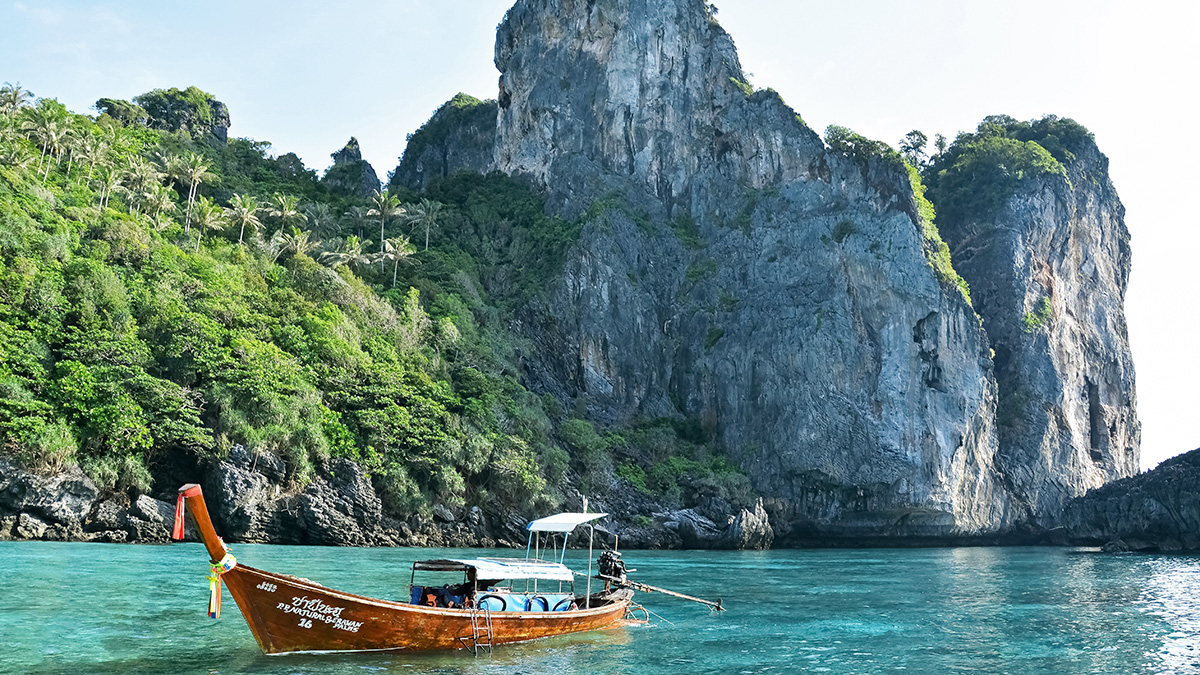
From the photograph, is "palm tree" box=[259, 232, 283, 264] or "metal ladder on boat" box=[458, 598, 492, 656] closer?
"metal ladder on boat" box=[458, 598, 492, 656]

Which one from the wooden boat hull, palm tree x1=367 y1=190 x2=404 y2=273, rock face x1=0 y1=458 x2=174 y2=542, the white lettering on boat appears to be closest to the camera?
the wooden boat hull

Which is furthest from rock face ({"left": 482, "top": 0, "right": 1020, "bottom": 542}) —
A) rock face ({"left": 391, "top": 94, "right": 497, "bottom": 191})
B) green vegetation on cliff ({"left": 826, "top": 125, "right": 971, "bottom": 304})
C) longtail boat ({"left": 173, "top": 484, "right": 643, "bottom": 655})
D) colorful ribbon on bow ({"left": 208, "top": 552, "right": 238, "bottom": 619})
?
colorful ribbon on bow ({"left": 208, "top": 552, "right": 238, "bottom": 619})

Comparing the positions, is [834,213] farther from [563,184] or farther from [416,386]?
[416,386]

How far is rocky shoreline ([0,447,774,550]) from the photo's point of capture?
35.9 metres

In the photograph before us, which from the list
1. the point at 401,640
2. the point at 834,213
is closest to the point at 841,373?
the point at 834,213

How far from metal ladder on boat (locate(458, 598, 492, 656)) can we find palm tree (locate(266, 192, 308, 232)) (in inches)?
2079

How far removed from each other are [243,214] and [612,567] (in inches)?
1844

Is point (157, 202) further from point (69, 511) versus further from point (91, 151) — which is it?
point (69, 511)

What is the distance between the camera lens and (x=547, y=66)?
293ft

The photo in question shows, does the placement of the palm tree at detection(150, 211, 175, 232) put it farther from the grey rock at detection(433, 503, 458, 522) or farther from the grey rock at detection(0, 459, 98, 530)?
the grey rock at detection(433, 503, 458, 522)

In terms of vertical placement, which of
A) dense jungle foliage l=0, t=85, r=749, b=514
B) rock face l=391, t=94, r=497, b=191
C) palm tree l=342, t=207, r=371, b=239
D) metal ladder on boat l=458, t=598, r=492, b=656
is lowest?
metal ladder on boat l=458, t=598, r=492, b=656

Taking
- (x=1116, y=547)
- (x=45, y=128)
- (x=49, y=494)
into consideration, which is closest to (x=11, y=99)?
(x=45, y=128)

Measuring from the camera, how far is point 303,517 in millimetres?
43312

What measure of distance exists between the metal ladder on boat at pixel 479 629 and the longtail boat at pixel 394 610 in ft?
0.07
